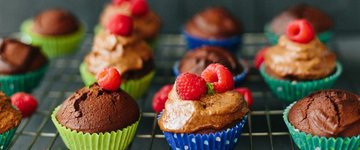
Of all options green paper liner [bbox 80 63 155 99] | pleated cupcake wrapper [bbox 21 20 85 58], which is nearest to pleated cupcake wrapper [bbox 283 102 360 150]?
green paper liner [bbox 80 63 155 99]

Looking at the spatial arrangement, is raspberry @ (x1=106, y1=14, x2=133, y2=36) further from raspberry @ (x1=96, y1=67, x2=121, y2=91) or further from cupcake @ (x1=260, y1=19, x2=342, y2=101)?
cupcake @ (x1=260, y1=19, x2=342, y2=101)

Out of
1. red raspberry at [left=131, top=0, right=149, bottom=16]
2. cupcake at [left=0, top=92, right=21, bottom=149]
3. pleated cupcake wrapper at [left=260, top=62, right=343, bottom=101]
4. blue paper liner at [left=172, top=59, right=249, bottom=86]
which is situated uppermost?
red raspberry at [left=131, top=0, right=149, bottom=16]

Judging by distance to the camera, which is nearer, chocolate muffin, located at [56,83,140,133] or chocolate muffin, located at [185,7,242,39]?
chocolate muffin, located at [56,83,140,133]

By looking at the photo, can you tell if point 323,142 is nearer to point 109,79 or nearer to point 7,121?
point 109,79

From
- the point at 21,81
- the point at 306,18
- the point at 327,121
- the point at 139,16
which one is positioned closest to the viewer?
the point at 327,121

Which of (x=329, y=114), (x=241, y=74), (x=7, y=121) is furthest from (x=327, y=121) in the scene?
(x=7, y=121)

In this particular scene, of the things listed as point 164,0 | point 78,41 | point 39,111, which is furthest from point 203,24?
point 39,111
